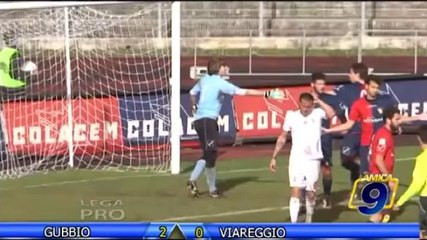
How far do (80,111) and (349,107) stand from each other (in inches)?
167

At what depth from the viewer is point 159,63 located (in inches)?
537

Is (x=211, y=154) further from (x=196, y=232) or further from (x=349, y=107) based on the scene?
(x=196, y=232)

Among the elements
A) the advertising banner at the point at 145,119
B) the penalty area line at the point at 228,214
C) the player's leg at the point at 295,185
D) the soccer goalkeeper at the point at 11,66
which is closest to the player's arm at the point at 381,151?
the player's leg at the point at 295,185

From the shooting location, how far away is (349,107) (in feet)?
33.3

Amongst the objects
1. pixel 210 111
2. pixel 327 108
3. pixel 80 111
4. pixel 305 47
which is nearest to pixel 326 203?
pixel 327 108

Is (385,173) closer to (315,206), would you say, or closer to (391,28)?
(315,206)

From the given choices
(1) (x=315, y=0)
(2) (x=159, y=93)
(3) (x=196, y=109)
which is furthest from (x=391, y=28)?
(1) (x=315, y=0)

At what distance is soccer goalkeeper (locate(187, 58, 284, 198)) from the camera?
1052 centimetres

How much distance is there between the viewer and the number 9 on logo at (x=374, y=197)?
9.08 metres

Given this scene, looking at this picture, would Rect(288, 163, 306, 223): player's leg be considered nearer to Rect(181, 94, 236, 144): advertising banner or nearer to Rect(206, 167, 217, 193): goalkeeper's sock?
Rect(206, 167, 217, 193): goalkeeper's sock

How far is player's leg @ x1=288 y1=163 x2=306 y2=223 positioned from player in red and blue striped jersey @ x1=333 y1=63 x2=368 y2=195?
1.11 m

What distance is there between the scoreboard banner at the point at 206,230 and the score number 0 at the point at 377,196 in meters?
0.98

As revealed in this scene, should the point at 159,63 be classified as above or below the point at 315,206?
above

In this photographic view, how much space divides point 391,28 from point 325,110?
61.6ft
